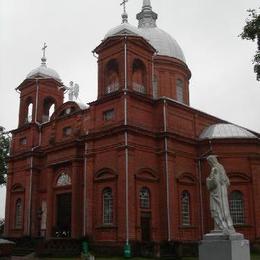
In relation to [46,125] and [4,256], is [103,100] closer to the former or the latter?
[46,125]

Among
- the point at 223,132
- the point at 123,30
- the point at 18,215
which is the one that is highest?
the point at 123,30

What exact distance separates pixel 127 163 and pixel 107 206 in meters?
3.18

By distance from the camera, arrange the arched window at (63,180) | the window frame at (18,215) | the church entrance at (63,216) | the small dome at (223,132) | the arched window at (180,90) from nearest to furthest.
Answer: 1. the church entrance at (63,216)
2. the arched window at (63,180)
3. the small dome at (223,132)
4. the window frame at (18,215)
5. the arched window at (180,90)

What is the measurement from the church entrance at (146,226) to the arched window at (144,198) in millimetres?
453

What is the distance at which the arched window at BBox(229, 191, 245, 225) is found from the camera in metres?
29.0

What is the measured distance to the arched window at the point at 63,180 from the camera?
30.0 meters

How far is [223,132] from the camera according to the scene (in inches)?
1211

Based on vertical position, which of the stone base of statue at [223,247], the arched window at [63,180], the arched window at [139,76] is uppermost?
the arched window at [139,76]

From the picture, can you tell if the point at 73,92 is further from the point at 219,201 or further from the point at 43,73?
the point at 219,201

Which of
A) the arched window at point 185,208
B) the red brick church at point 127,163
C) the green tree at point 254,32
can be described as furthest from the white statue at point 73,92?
the green tree at point 254,32

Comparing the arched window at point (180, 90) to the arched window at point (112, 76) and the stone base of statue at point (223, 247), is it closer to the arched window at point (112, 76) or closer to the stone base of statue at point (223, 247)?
the arched window at point (112, 76)

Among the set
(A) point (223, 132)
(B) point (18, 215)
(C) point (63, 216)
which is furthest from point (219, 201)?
(B) point (18, 215)

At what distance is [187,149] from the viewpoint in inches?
1172

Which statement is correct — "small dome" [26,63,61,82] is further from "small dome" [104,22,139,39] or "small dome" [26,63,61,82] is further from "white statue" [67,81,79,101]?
"small dome" [104,22,139,39]
